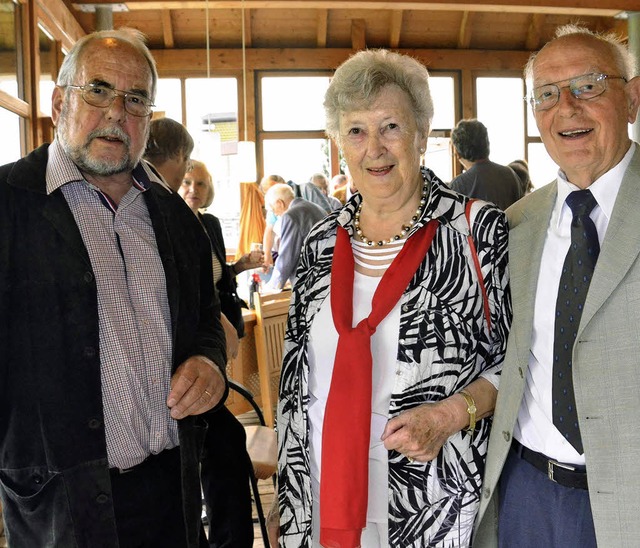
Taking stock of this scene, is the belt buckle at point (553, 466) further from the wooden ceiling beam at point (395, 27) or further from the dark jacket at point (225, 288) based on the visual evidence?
the wooden ceiling beam at point (395, 27)

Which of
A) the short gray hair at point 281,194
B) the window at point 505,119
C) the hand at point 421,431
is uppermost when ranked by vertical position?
the window at point 505,119

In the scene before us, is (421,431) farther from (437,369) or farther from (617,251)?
(617,251)

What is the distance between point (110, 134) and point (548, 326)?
120 cm

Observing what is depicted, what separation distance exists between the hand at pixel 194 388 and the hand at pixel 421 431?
50cm

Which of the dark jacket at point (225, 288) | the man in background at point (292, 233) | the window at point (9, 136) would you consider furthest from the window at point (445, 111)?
the dark jacket at point (225, 288)

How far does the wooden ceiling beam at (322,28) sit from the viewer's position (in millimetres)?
11516

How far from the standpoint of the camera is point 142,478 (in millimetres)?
1840

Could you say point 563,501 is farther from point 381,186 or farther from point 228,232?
point 228,232

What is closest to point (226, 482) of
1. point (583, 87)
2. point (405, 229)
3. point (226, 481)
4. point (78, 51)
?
point (226, 481)

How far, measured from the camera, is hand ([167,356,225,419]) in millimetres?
1841

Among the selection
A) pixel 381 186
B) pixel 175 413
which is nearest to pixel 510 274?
pixel 381 186

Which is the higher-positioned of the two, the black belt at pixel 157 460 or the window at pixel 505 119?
the window at pixel 505 119

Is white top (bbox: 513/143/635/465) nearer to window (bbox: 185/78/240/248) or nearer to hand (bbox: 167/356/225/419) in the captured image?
hand (bbox: 167/356/225/419)

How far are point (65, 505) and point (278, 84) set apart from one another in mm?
11330
